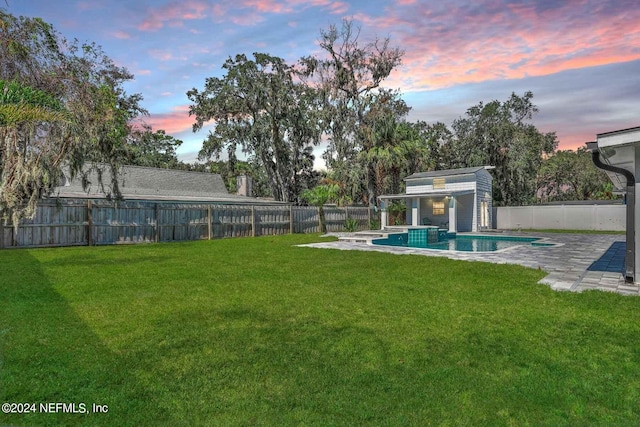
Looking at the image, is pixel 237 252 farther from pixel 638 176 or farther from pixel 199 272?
pixel 638 176

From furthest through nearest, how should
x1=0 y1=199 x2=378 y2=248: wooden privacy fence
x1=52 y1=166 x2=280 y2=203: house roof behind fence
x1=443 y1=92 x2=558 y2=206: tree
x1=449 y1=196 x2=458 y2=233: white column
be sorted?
x1=443 y1=92 x2=558 y2=206: tree
x1=449 y1=196 x2=458 y2=233: white column
x1=52 y1=166 x2=280 y2=203: house roof behind fence
x1=0 y1=199 x2=378 y2=248: wooden privacy fence

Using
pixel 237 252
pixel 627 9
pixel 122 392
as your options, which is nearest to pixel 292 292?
pixel 122 392

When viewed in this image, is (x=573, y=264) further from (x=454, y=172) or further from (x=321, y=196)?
(x=321, y=196)

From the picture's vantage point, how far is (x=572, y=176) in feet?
139

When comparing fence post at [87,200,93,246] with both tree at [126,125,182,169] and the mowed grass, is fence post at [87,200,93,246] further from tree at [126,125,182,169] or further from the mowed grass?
tree at [126,125,182,169]

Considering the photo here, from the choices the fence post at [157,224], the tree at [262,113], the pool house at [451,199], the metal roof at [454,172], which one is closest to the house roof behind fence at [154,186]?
the fence post at [157,224]

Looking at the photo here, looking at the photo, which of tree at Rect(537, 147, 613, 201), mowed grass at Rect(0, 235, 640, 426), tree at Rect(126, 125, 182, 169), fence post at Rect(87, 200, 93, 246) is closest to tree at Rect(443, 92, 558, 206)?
tree at Rect(537, 147, 613, 201)

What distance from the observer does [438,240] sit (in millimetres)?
18172

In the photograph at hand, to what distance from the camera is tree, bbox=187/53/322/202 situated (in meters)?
29.1

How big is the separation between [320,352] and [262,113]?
2889 centimetres

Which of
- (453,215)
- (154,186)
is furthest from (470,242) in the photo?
(154,186)

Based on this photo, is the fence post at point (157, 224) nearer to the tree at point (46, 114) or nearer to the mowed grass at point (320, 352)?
the tree at point (46, 114)

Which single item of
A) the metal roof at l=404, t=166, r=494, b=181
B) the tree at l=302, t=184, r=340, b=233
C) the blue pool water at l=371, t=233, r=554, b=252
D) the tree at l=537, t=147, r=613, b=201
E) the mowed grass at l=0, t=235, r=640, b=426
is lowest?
the blue pool water at l=371, t=233, r=554, b=252

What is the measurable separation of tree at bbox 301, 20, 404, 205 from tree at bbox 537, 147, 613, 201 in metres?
24.2
